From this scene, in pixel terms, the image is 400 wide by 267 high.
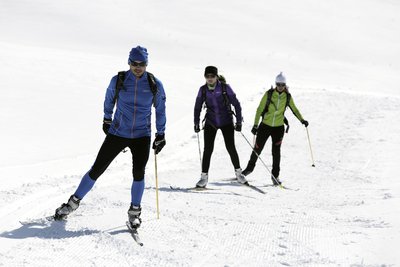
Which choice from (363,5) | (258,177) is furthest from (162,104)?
(363,5)

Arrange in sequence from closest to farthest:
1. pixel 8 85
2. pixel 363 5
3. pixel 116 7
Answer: pixel 8 85 < pixel 116 7 < pixel 363 5

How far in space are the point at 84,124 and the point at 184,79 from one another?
7943mm

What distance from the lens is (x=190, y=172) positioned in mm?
10383

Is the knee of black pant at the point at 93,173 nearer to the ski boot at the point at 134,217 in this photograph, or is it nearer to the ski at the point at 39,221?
the ski boot at the point at 134,217

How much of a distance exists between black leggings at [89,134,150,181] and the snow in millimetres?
617

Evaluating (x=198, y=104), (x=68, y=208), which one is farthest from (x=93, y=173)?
(x=198, y=104)

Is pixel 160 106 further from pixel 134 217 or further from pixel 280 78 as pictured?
pixel 280 78

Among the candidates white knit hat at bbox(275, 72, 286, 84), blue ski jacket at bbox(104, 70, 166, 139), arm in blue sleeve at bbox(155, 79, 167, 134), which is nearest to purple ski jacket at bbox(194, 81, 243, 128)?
white knit hat at bbox(275, 72, 286, 84)

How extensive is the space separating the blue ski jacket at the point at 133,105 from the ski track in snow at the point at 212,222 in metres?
1.08

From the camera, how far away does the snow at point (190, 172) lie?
540 cm

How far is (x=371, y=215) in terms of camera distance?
6977 millimetres

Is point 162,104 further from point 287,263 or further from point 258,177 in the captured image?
point 258,177

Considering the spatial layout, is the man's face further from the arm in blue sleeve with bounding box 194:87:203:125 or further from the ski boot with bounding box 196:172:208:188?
the ski boot with bounding box 196:172:208:188

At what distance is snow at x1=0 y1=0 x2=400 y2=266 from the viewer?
5.40m
